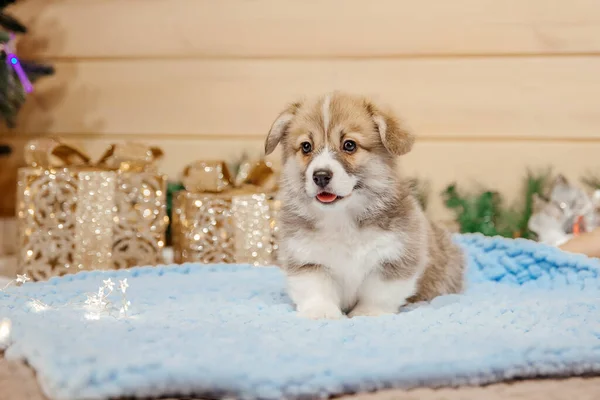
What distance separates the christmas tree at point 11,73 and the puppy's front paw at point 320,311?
174 cm

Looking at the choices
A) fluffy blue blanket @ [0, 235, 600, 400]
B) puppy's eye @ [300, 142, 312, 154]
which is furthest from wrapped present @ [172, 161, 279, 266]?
puppy's eye @ [300, 142, 312, 154]

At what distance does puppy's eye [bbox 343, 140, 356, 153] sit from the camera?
1.68 m

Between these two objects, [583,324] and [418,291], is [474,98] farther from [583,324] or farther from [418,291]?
[583,324]

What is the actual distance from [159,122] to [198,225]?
0.81 meters

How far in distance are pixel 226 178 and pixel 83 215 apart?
60 centimetres

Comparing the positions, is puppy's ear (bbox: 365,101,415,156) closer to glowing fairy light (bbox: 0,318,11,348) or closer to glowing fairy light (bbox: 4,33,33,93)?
glowing fairy light (bbox: 0,318,11,348)

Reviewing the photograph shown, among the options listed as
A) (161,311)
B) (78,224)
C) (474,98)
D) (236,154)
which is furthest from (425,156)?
(161,311)

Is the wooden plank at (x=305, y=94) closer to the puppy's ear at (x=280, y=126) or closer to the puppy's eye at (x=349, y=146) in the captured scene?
the puppy's ear at (x=280, y=126)

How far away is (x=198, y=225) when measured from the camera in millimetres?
2660

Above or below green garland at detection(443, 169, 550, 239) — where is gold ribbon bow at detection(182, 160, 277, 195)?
above

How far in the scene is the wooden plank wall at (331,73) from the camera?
2.98 metres

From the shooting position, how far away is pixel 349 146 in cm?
168

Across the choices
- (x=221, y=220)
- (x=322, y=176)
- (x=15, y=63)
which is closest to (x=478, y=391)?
(x=322, y=176)

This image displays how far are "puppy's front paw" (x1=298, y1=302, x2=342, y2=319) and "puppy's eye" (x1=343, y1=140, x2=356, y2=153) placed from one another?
39cm
